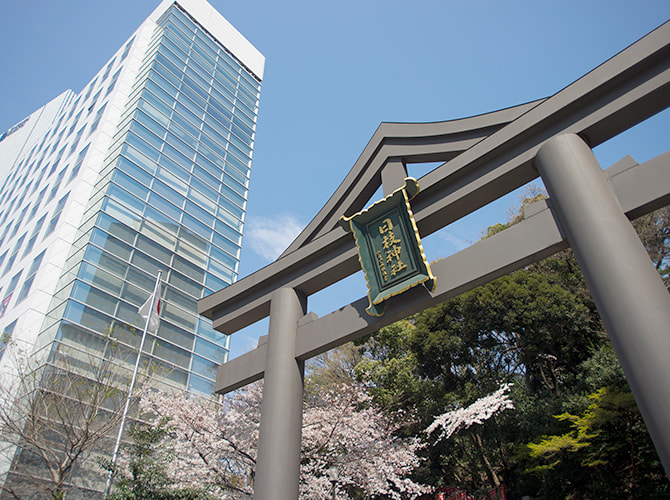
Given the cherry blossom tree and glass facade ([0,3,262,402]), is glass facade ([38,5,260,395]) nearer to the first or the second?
glass facade ([0,3,262,402])

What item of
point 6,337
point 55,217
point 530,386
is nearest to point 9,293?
point 55,217

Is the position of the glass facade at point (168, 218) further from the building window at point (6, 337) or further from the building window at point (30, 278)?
the building window at point (30, 278)

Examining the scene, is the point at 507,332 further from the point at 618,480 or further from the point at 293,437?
the point at 293,437

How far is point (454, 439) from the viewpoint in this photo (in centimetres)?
1468

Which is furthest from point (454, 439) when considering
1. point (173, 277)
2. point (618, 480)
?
point (173, 277)

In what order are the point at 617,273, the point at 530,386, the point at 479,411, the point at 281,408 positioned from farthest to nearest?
the point at 530,386 < the point at 479,411 < the point at 281,408 < the point at 617,273

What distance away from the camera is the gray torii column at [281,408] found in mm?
4352

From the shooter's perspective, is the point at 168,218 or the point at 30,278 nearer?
the point at 30,278

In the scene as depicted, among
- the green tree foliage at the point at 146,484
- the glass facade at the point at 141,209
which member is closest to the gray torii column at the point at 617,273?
the green tree foliage at the point at 146,484

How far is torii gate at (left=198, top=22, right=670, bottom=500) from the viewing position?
3016 millimetres

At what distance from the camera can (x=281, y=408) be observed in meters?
4.69

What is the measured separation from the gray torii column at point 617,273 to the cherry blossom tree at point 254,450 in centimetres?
943

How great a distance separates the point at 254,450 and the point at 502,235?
10012mm

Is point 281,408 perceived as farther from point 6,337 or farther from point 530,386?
point 6,337
